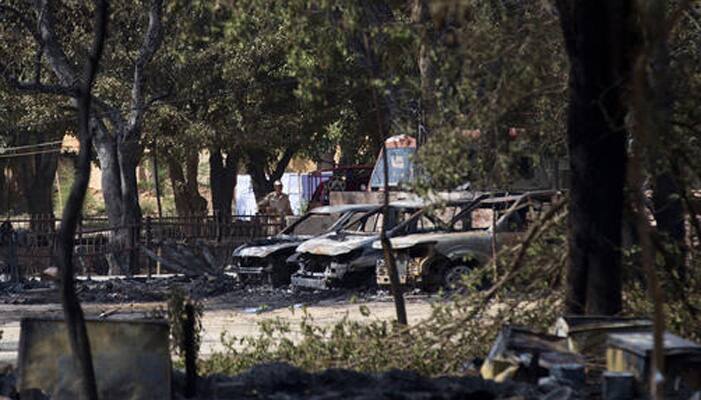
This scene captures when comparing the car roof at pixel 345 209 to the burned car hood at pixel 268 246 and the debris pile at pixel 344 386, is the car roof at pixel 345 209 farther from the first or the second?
the debris pile at pixel 344 386

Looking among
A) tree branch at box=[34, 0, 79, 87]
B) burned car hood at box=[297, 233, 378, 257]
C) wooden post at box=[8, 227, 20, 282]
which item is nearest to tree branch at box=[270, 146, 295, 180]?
tree branch at box=[34, 0, 79, 87]

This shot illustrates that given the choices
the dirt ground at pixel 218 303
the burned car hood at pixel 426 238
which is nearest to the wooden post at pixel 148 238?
the dirt ground at pixel 218 303

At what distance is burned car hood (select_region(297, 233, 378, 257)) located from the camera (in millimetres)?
23141

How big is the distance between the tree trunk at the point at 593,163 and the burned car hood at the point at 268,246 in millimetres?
12583

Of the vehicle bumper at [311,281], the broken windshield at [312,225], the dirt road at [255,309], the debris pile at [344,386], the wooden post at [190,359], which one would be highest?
the broken windshield at [312,225]

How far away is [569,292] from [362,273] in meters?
10.8

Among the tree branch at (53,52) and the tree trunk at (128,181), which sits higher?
the tree branch at (53,52)

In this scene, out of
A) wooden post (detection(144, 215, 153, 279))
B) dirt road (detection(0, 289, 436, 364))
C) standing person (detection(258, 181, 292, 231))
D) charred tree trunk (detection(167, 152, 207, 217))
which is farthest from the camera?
charred tree trunk (detection(167, 152, 207, 217))

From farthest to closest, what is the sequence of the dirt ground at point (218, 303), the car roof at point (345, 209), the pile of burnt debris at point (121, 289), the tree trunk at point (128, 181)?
1. the tree trunk at point (128, 181)
2. the car roof at point (345, 209)
3. the pile of burnt debris at point (121, 289)
4. the dirt ground at point (218, 303)

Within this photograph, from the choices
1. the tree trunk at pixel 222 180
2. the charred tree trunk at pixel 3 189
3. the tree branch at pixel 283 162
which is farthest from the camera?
the charred tree trunk at pixel 3 189

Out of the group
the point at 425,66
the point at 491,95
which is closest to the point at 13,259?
the point at 425,66

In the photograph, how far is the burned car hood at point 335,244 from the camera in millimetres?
23141

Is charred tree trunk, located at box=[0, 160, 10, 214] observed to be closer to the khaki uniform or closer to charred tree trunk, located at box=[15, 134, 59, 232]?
charred tree trunk, located at box=[15, 134, 59, 232]

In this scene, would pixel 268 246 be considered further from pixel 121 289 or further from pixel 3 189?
pixel 3 189
